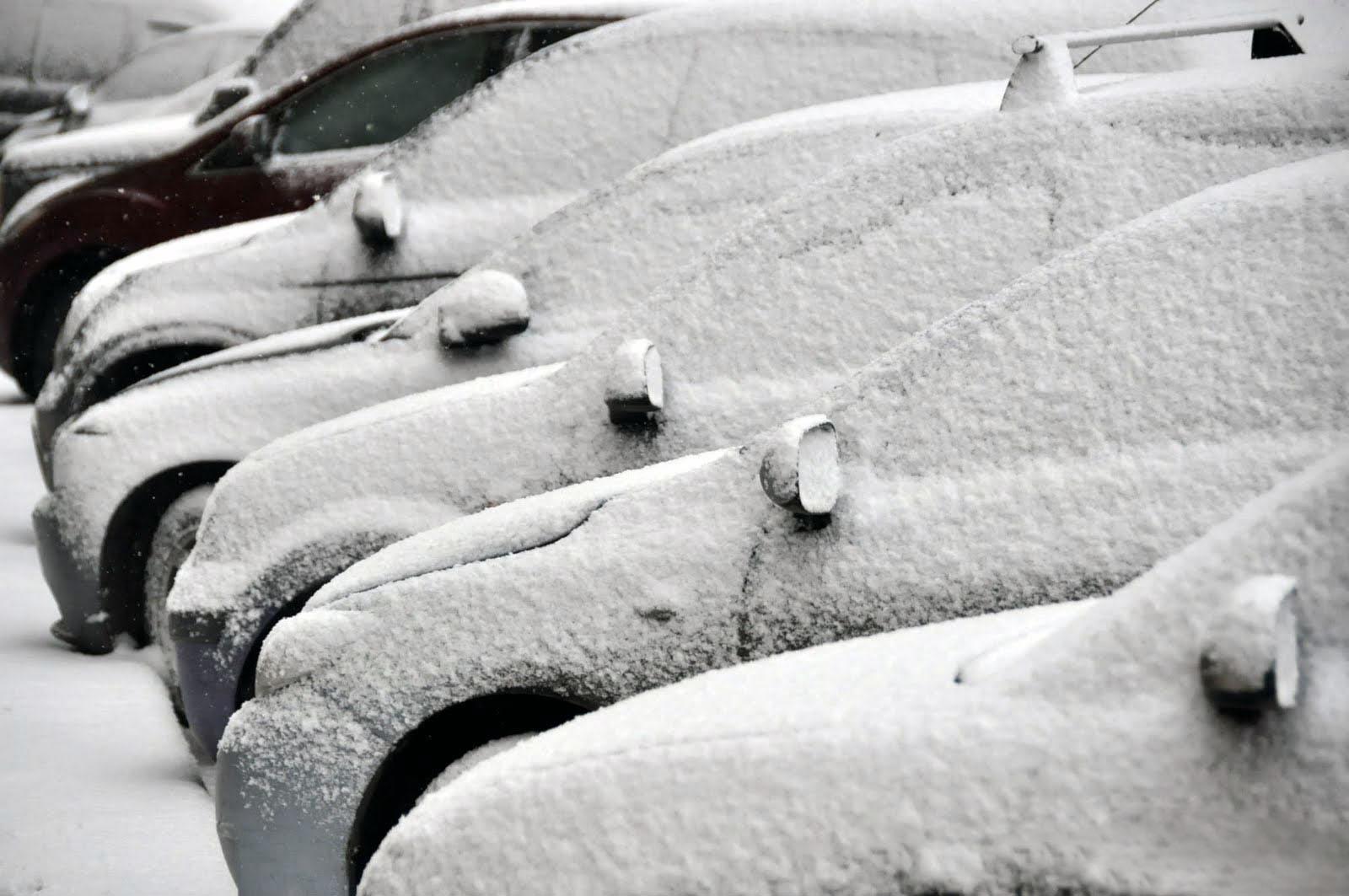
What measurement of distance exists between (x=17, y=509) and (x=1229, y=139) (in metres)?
5.39

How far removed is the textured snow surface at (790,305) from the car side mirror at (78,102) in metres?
8.47

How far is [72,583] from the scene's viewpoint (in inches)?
193

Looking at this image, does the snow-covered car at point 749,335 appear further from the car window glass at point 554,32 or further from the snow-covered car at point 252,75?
the snow-covered car at point 252,75

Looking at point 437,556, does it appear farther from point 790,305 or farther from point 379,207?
point 379,207

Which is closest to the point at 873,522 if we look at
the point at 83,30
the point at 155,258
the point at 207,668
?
the point at 207,668

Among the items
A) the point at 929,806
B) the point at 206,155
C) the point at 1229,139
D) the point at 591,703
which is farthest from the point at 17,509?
the point at 929,806

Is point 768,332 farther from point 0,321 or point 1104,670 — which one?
point 0,321

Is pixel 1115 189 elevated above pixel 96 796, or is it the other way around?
pixel 1115 189

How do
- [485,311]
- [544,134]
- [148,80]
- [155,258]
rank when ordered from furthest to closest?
1. [148,80]
2. [155,258]
3. [544,134]
4. [485,311]

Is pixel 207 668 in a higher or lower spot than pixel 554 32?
lower

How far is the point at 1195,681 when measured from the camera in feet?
5.62

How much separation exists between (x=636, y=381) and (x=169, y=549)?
202cm

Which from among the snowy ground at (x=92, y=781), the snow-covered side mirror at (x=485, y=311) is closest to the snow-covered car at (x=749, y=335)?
the snowy ground at (x=92, y=781)

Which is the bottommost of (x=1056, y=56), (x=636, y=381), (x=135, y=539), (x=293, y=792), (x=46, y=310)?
(x=46, y=310)
